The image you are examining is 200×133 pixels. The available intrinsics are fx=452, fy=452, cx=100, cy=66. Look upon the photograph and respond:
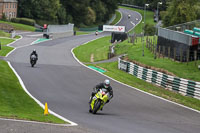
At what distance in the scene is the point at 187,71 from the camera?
35500 mm

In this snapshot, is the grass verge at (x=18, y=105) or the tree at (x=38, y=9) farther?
the tree at (x=38, y=9)

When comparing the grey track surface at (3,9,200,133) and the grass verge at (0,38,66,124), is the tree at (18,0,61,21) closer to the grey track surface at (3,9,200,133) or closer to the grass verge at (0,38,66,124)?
the grey track surface at (3,9,200,133)

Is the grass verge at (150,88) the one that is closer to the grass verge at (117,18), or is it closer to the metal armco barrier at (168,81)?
the metal armco barrier at (168,81)

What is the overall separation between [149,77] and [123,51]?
26014 millimetres

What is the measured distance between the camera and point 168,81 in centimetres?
3216

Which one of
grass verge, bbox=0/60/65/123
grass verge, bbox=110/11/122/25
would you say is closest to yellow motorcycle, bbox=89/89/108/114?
grass verge, bbox=0/60/65/123

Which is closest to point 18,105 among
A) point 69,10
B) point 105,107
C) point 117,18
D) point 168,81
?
point 105,107

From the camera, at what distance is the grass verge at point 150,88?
27.4 meters

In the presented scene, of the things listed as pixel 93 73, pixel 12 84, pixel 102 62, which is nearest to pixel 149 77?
pixel 93 73

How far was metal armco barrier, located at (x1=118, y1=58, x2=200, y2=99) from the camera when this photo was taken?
29.0m

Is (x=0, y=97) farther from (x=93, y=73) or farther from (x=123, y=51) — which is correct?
(x=123, y=51)

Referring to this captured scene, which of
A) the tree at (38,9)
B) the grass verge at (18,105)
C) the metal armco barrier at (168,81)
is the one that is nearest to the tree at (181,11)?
the metal armco barrier at (168,81)

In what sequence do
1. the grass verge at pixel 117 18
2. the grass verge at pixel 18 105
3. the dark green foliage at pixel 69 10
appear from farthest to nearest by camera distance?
the grass verge at pixel 117 18 → the dark green foliage at pixel 69 10 → the grass verge at pixel 18 105

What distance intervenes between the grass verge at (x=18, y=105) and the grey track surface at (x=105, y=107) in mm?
790
